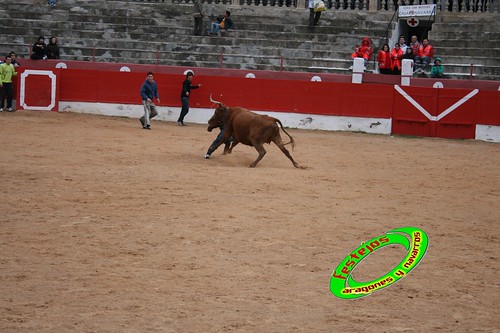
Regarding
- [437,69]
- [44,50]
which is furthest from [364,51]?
[44,50]

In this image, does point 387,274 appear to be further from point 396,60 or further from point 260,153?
point 396,60

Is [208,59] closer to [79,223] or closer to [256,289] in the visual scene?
[79,223]

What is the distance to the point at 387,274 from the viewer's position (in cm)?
890

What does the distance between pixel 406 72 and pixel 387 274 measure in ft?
52.4

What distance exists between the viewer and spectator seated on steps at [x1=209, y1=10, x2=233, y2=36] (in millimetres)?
28505

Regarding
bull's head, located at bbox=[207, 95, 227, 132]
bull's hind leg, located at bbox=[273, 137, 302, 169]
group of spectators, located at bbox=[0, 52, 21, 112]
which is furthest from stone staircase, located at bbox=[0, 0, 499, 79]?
bull's hind leg, located at bbox=[273, 137, 302, 169]

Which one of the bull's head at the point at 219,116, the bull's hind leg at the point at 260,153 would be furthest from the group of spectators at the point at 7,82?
the bull's hind leg at the point at 260,153

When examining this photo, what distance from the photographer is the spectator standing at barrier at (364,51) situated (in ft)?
85.8

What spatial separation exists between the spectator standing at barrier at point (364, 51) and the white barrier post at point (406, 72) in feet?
6.57

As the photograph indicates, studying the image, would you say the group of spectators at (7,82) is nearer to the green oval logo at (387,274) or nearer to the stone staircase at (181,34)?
the stone staircase at (181,34)

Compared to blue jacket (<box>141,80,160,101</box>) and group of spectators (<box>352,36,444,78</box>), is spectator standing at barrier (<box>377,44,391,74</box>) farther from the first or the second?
blue jacket (<box>141,80,160,101</box>)

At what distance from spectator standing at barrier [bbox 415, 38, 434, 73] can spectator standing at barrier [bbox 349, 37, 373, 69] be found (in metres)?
1.44

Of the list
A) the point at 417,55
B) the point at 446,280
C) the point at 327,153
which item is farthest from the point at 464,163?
the point at 446,280

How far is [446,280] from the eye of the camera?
8758mm
